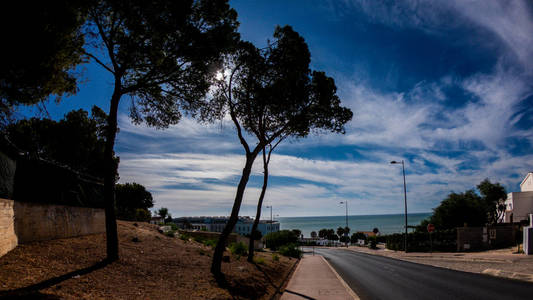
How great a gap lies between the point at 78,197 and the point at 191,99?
242 inches

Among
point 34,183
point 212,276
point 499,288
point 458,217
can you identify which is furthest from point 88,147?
point 458,217

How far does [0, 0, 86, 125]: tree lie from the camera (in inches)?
291

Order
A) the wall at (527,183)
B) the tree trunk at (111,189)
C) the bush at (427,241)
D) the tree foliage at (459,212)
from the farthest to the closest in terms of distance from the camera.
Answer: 1. the wall at (527,183)
2. the tree foliage at (459,212)
3. the bush at (427,241)
4. the tree trunk at (111,189)

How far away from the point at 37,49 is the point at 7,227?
185 inches

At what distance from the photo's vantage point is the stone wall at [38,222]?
796 centimetres

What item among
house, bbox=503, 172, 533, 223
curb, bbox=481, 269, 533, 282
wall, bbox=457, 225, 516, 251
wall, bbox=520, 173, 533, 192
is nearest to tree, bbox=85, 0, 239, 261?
curb, bbox=481, 269, 533, 282

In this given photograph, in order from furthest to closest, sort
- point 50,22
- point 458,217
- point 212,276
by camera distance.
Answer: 1. point 458,217
2. point 212,276
3. point 50,22

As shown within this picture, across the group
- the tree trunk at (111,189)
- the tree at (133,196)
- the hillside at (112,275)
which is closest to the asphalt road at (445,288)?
the hillside at (112,275)

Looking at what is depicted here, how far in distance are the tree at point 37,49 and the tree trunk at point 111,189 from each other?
1.75 m

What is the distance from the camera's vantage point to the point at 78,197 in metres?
12.7

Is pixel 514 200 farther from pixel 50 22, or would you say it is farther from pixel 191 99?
pixel 50 22

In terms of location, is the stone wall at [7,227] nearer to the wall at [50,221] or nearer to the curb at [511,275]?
the wall at [50,221]

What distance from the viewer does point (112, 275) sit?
8.49 m

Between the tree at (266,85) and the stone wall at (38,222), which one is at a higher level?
the tree at (266,85)
